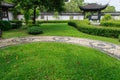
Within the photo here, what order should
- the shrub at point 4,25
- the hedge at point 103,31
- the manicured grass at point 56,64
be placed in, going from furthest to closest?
the shrub at point 4,25, the hedge at point 103,31, the manicured grass at point 56,64

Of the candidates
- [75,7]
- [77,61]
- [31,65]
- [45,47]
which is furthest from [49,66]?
[75,7]

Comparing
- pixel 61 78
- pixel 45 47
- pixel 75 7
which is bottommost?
pixel 61 78

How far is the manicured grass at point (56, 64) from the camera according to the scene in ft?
21.1

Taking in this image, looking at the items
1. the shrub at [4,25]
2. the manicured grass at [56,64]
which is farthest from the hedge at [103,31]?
the shrub at [4,25]

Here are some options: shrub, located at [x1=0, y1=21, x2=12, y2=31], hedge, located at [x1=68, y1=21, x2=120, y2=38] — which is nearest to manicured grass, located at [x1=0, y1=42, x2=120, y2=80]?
hedge, located at [x1=68, y1=21, x2=120, y2=38]

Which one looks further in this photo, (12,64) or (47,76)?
(12,64)

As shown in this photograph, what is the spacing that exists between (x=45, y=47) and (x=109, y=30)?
25.0 feet

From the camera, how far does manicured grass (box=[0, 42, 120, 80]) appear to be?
21.1 feet

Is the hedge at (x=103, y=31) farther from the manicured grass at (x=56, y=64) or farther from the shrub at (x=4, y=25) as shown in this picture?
the shrub at (x=4, y=25)

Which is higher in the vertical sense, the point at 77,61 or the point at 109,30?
the point at 109,30

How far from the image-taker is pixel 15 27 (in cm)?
2194

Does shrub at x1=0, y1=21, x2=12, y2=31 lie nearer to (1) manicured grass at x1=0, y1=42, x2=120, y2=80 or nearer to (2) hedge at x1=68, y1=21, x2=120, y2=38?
(2) hedge at x1=68, y1=21, x2=120, y2=38

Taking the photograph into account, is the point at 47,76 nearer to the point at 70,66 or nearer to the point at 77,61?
the point at 70,66

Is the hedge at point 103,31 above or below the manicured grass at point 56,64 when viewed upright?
above
